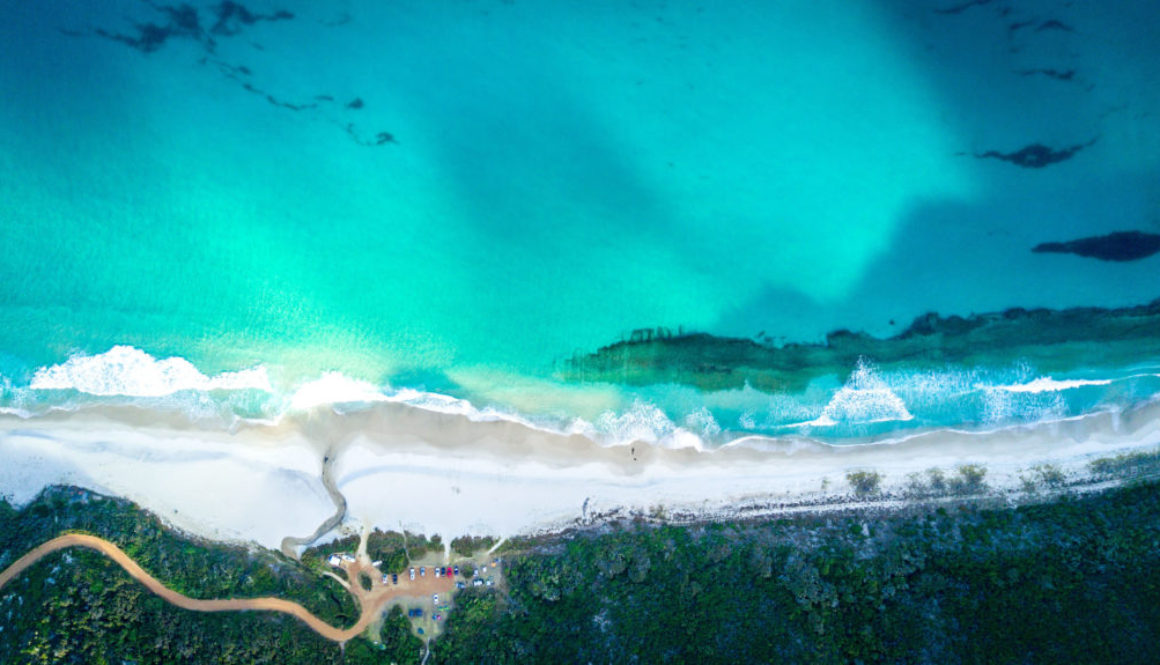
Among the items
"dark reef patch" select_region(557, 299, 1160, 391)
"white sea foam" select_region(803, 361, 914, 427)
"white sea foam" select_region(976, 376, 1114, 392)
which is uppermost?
"dark reef patch" select_region(557, 299, 1160, 391)

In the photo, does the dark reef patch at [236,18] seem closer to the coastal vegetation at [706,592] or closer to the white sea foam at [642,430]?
the coastal vegetation at [706,592]

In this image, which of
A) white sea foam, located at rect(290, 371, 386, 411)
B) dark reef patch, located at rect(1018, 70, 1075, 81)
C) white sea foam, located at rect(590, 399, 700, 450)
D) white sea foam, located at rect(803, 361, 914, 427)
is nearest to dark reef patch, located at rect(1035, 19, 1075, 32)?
dark reef patch, located at rect(1018, 70, 1075, 81)

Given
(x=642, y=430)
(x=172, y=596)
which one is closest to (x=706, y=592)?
(x=642, y=430)

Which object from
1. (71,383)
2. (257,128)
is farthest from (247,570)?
(257,128)

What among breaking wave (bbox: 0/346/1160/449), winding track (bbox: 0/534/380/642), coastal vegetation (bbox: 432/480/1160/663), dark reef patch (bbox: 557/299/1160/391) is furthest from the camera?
dark reef patch (bbox: 557/299/1160/391)

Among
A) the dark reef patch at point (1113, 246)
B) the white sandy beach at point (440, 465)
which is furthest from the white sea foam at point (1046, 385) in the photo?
the dark reef patch at point (1113, 246)

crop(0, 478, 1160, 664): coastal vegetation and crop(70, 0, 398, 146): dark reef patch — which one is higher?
crop(70, 0, 398, 146): dark reef patch

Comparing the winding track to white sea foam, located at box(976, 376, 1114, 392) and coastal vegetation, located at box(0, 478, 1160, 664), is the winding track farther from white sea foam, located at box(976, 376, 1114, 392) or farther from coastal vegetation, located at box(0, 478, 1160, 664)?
white sea foam, located at box(976, 376, 1114, 392)
